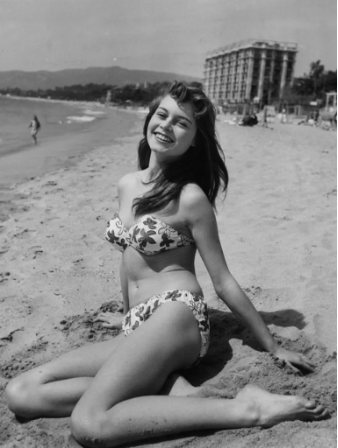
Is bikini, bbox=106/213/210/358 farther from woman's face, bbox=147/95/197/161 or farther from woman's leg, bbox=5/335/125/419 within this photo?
woman's face, bbox=147/95/197/161

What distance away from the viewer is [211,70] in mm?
2715

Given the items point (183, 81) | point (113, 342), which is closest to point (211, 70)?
point (183, 81)

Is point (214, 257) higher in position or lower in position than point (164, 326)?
higher

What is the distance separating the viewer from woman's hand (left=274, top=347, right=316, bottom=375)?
2.07 m

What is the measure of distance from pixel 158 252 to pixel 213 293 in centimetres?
113

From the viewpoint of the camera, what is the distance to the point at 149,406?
67.4 inches

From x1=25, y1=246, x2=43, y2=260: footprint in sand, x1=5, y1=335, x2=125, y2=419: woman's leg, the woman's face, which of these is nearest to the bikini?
x1=5, y1=335, x2=125, y2=419: woman's leg

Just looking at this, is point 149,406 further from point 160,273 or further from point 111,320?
point 111,320

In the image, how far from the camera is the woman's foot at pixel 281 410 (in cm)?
172

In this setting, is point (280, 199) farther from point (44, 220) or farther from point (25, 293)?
point (25, 293)

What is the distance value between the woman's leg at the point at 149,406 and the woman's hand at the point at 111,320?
2.50 ft

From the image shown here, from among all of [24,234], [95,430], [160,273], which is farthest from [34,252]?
[95,430]

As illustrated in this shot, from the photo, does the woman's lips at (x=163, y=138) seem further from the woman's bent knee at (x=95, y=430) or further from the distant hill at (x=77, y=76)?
the woman's bent knee at (x=95, y=430)

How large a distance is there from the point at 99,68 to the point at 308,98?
53.4 meters
